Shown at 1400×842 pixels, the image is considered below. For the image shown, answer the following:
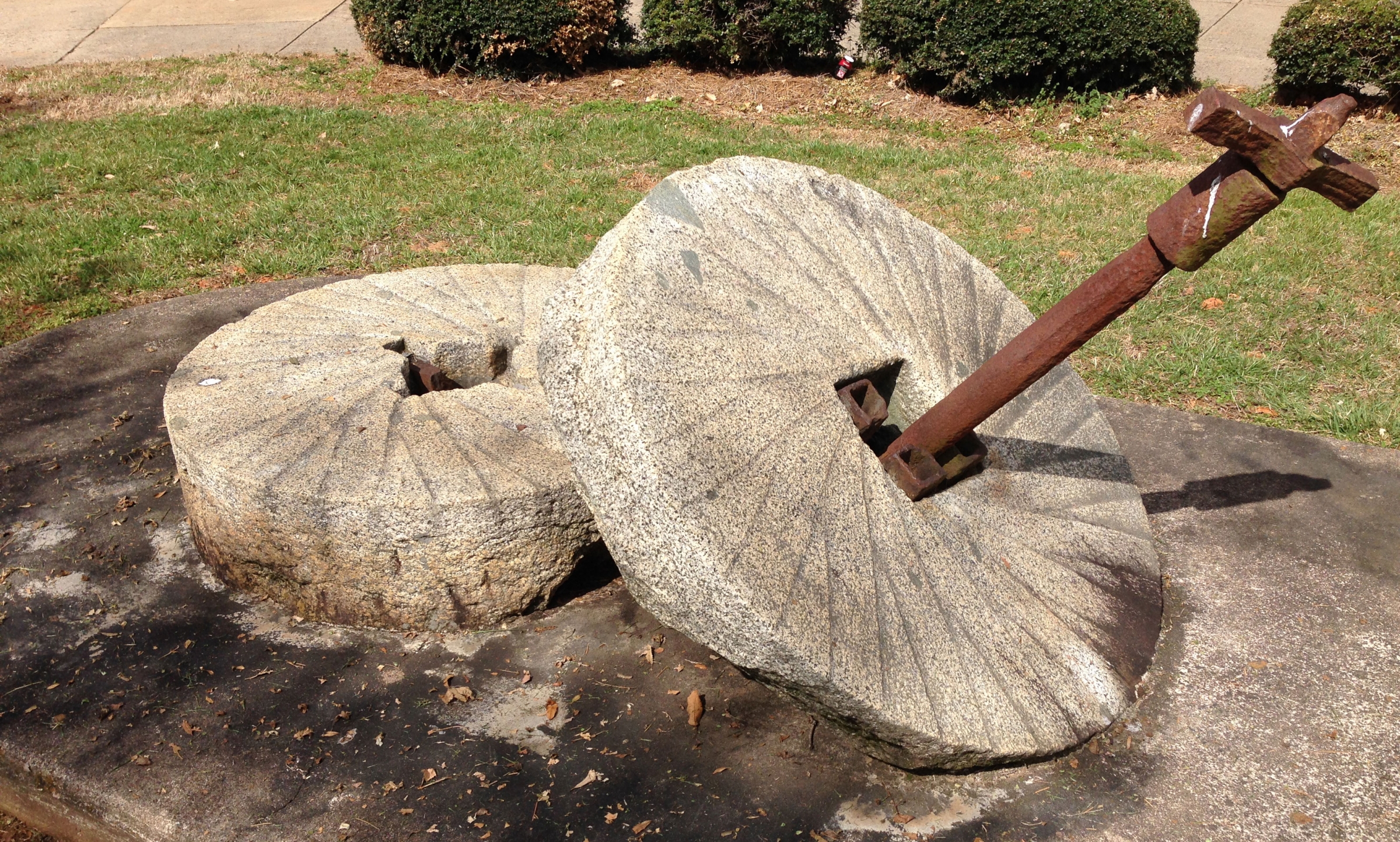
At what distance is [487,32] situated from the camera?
9.22 meters

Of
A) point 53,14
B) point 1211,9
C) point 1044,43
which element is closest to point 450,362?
point 1044,43

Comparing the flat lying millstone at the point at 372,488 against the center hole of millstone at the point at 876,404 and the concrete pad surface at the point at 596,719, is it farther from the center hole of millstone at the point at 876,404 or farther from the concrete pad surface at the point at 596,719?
the center hole of millstone at the point at 876,404

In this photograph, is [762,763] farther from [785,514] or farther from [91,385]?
[91,385]

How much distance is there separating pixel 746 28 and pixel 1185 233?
793 cm

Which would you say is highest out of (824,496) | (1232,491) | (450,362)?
(824,496)

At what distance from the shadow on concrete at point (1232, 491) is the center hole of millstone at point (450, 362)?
2.41 m

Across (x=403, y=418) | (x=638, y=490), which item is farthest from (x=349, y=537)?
(x=638, y=490)

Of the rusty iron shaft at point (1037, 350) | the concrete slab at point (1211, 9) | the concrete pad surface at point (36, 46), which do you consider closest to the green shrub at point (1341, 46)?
the concrete slab at point (1211, 9)

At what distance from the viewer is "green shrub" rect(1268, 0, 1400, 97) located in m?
7.84

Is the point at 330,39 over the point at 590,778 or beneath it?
over

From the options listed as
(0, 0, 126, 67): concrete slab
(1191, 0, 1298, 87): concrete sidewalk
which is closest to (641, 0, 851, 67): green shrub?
(1191, 0, 1298, 87): concrete sidewalk

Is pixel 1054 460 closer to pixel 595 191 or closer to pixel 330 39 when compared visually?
pixel 595 191

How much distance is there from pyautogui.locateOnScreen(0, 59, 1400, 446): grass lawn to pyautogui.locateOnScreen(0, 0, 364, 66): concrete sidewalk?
924 millimetres

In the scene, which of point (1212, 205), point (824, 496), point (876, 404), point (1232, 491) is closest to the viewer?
point (1212, 205)
